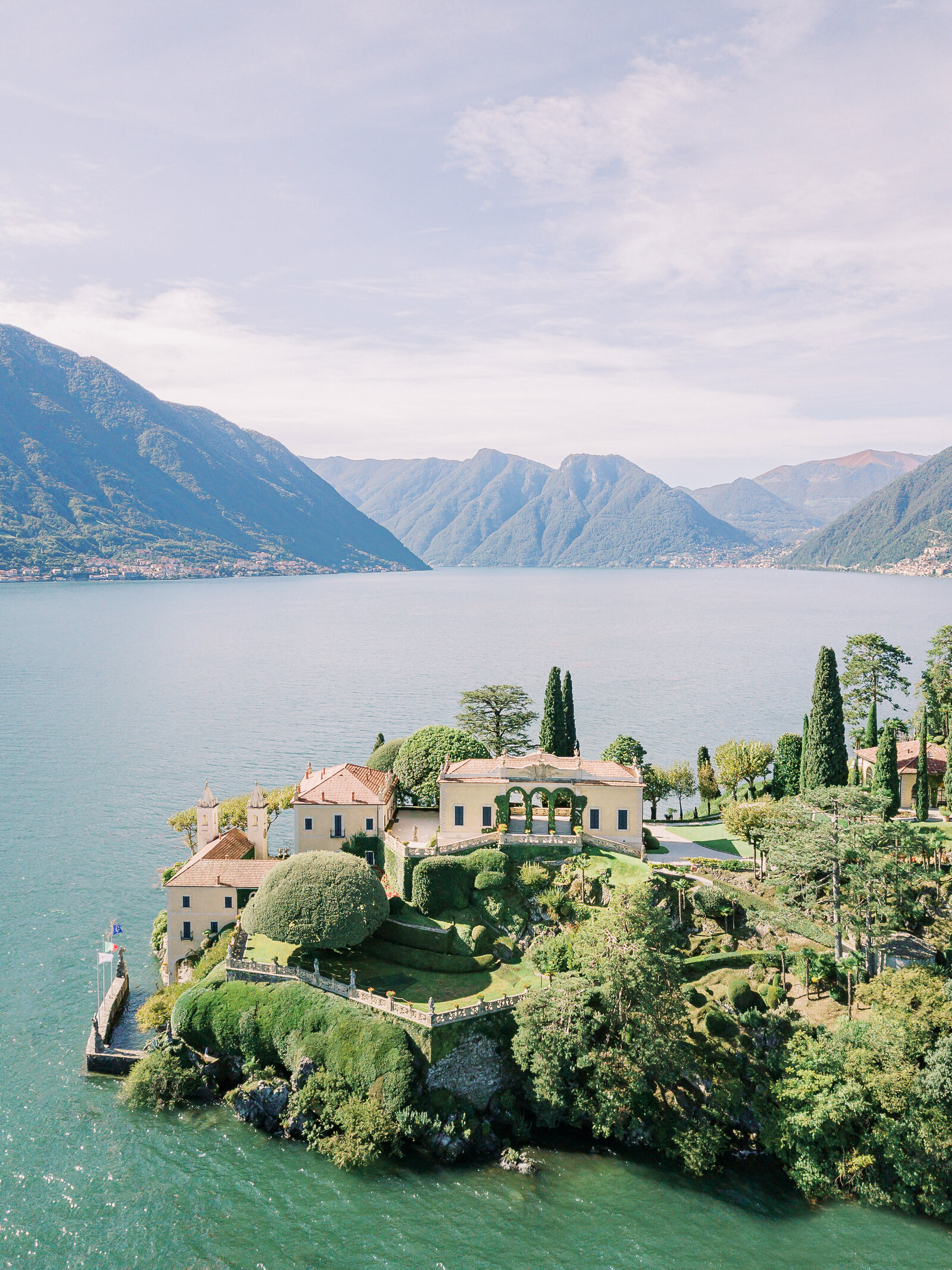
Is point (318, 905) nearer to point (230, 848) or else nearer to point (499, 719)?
point (230, 848)

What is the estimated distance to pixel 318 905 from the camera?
43062 mm

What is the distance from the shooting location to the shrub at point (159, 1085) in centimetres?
3994

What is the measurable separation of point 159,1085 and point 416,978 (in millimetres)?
13433

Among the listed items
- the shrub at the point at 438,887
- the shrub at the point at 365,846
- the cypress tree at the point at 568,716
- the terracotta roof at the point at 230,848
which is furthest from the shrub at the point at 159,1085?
the cypress tree at the point at 568,716

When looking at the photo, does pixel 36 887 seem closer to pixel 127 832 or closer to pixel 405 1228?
pixel 127 832

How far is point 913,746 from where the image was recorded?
2542 inches

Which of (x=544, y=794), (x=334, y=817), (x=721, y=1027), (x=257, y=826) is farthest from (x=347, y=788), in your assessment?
(x=721, y=1027)

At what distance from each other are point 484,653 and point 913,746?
361 feet

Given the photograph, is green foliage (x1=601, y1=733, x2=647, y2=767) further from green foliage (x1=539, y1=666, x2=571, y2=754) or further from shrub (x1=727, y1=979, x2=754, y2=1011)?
shrub (x1=727, y1=979, x2=754, y2=1011)

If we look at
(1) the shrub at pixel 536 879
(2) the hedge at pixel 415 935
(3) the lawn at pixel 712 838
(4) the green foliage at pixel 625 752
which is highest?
(4) the green foliage at pixel 625 752

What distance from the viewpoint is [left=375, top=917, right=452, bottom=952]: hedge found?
148 ft

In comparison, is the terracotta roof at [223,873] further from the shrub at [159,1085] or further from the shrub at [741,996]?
the shrub at [741,996]

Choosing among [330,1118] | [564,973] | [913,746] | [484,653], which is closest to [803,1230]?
[564,973]

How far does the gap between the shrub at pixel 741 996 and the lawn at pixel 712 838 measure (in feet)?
46.4
